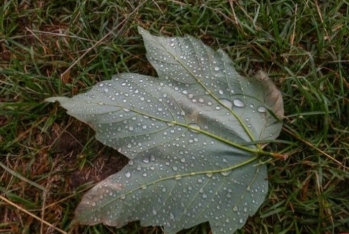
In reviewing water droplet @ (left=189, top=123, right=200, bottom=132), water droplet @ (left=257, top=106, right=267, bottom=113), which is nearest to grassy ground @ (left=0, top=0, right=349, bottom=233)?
water droplet @ (left=257, top=106, right=267, bottom=113)

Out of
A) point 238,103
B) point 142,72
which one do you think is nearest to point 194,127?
point 238,103

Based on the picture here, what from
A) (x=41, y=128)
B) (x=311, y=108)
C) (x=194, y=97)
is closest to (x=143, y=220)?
(x=194, y=97)

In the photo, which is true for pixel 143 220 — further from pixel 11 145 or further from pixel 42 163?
pixel 11 145

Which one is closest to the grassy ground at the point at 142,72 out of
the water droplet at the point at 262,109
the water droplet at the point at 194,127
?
the water droplet at the point at 262,109

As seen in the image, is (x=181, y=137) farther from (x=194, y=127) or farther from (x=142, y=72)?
(x=142, y=72)

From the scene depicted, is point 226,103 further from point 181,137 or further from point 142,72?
point 142,72

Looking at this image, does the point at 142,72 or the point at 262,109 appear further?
the point at 142,72

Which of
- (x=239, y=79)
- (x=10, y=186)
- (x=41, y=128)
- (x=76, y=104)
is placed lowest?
(x=10, y=186)

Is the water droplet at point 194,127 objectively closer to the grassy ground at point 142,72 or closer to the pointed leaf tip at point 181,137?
the pointed leaf tip at point 181,137
